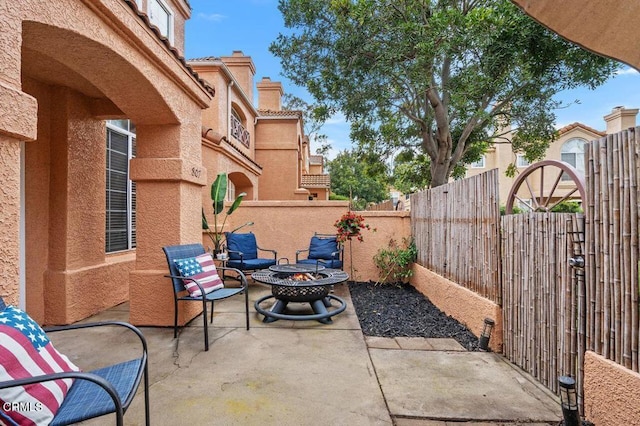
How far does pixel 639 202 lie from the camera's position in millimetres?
2221

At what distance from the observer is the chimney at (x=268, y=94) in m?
18.8

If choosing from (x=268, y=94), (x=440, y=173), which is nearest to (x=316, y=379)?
(x=440, y=173)

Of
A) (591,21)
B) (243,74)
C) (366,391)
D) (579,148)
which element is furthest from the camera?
(579,148)

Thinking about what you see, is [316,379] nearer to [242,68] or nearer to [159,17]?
[159,17]

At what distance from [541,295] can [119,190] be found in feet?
21.8

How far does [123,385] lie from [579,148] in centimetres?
2399

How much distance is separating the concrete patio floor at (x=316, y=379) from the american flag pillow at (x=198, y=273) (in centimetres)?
61

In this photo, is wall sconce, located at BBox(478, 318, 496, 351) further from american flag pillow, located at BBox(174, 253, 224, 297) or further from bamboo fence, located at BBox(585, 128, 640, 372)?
american flag pillow, located at BBox(174, 253, 224, 297)

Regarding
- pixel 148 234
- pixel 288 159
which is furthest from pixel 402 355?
pixel 288 159

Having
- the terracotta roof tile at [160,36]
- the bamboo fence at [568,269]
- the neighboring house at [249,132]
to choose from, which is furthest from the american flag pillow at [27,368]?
the neighboring house at [249,132]

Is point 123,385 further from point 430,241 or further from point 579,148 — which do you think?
point 579,148

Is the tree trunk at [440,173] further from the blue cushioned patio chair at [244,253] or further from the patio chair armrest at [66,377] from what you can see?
the patio chair armrest at [66,377]

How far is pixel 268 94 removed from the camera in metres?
18.9

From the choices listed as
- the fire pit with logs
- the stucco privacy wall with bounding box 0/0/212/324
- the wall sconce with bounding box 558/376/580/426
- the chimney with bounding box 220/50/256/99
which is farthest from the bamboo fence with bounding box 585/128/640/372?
the chimney with bounding box 220/50/256/99
